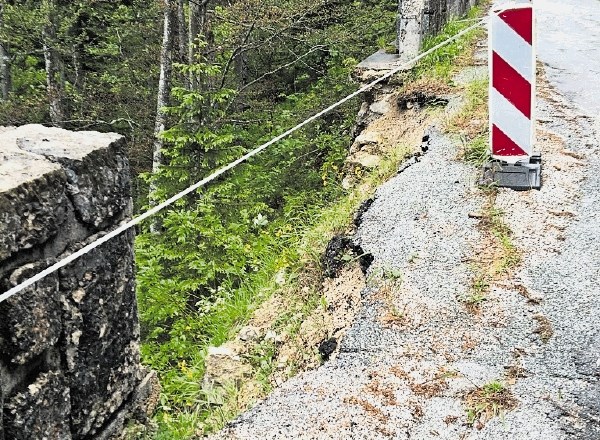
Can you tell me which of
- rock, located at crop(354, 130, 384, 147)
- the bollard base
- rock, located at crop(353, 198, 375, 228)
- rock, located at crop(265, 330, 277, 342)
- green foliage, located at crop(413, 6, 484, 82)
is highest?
green foliage, located at crop(413, 6, 484, 82)

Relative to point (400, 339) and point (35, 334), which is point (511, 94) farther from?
point (35, 334)

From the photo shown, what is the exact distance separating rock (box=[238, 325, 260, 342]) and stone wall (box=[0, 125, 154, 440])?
1.08 metres

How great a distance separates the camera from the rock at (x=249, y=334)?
4.22 metres

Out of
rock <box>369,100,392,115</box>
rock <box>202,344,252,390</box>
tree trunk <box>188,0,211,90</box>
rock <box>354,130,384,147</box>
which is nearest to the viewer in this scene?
rock <box>202,344,252,390</box>

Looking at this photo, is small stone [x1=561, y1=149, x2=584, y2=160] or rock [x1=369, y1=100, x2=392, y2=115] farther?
rock [x1=369, y1=100, x2=392, y2=115]

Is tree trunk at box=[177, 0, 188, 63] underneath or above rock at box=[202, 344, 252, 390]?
above

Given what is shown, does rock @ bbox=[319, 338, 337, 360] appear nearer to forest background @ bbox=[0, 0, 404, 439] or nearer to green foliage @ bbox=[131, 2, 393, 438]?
green foliage @ bbox=[131, 2, 393, 438]

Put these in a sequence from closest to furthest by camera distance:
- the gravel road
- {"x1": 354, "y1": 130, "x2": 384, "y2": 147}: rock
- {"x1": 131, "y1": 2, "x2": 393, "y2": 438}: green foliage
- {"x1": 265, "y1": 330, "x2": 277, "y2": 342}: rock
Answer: the gravel road < {"x1": 265, "y1": 330, "x2": 277, "y2": 342}: rock < {"x1": 131, "y1": 2, "x2": 393, "y2": 438}: green foliage < {"x1": 354, "y1": 130, "x2": 384, "y2": 147}: rock

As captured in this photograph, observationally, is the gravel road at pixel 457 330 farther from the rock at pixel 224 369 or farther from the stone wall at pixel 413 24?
the stone wall at pixel 413 24

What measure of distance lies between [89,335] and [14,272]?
1.97 ft

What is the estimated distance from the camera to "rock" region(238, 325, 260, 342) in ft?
13.8

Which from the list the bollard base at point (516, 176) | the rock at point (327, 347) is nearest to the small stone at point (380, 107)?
the bollard base at point (516, 176)

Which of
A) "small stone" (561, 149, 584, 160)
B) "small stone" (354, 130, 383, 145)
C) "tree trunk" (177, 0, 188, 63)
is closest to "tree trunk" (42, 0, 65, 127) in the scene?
"tree trunk" (177, 0, 188, 63)

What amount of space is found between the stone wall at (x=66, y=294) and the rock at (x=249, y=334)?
1080mm
